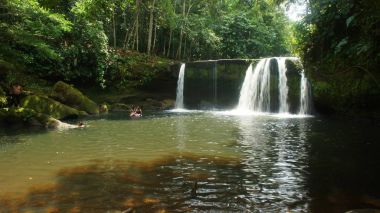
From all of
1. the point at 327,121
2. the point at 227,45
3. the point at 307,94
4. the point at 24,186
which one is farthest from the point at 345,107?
the point at 227,45

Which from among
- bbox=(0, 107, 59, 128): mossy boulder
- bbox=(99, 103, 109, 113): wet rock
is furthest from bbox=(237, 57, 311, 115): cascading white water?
bbox=(0, 107, 59, 128): mossy boulder

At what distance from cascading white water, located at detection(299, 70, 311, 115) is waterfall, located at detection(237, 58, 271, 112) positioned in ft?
7.01

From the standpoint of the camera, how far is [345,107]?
17.4 metres

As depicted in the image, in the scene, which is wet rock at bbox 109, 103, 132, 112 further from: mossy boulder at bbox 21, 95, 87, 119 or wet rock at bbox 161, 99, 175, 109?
mossy boulder at bbox 21, 95, 87, 119

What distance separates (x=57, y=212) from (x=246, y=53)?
31.3m

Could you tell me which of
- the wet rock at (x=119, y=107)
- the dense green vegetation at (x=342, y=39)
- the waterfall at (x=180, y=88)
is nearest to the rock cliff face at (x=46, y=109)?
the wet rock at (x=119, y=107)

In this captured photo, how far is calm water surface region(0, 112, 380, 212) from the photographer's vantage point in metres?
5.74

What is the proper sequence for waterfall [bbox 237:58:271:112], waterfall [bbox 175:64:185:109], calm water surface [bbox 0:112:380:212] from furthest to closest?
waterfall [bbox 175:64:185:109]
waterfall [bbox 237:58:271:112]
calm water surface [bbox 0:112:380:212]

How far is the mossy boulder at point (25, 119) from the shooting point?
45.5ft

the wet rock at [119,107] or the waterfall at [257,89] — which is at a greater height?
the waterfall at [257,89]

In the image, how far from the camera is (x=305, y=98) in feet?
66.8

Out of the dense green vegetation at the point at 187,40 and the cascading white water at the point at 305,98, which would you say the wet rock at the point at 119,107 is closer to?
the dense green vegetation at the point at 187,40

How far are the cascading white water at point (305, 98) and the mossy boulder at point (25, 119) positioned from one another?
12.7 metres

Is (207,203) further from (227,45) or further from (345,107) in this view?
(227,45)
